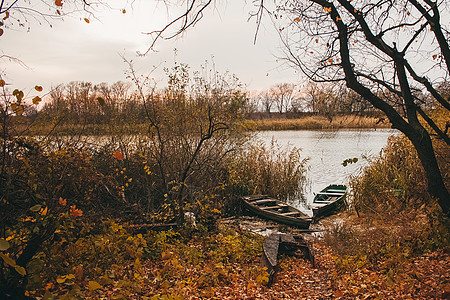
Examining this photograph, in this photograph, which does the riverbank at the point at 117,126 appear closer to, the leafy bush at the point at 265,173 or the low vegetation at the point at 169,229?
the low vegetation at the point at 169,229

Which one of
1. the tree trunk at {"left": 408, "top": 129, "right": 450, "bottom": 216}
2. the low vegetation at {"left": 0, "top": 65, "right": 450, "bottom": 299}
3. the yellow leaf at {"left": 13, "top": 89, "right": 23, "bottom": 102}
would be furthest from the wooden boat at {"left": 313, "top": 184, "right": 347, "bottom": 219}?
the yellow leaf at {"left": 13, "top": 89, "right": 23, "bottom": 102}

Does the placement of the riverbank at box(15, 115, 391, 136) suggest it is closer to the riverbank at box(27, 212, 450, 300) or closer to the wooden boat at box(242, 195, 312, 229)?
the riverbank at box(27, 212, 450, 300)

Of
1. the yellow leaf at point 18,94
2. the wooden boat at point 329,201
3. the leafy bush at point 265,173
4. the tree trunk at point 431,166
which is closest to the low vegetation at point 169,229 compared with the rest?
the yellow leaf at point 18,94

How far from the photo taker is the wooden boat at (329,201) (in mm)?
10867

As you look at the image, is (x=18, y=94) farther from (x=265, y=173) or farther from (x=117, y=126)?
(x=265, y=173)

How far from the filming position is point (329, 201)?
12.0 m

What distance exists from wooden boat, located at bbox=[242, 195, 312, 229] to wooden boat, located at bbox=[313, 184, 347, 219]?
0.74m

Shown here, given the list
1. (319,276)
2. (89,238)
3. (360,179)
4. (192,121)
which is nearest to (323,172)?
(360,179)

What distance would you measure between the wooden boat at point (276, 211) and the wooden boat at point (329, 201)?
737 mm

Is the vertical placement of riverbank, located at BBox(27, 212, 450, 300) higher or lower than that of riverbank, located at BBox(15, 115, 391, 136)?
lower

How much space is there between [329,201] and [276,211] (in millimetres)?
2449

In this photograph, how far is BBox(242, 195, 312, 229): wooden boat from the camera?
998 centimetres

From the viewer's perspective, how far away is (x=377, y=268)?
5.46 meters

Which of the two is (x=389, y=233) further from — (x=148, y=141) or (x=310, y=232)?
(x=148, y=141)
